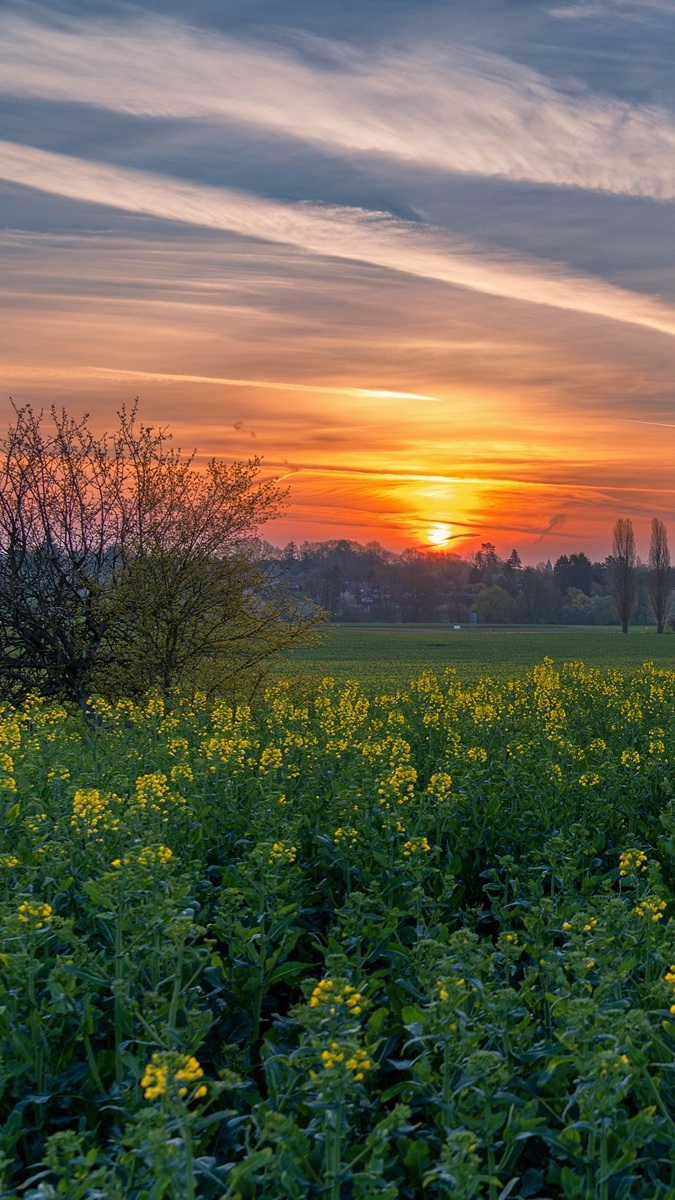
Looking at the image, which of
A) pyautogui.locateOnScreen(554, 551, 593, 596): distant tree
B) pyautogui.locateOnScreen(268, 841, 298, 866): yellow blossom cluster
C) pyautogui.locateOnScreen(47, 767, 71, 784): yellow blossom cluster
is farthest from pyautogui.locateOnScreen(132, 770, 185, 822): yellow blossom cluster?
pyautogui.locateOnScreen(554, 551, 593, 596): distant tree

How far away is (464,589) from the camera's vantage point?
Answer: 455ft

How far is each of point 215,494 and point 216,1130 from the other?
51.4 ft

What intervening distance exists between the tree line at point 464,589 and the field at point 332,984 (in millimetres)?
94364

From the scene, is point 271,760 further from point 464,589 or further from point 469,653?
point 464,589

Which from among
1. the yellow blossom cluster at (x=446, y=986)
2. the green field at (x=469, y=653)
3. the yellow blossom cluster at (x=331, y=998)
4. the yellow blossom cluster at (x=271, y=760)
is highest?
the yellow blossom cluster at (x=271, y=760)

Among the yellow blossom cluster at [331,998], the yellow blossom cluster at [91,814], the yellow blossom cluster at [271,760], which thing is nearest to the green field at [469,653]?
the yellow blossom cluster at [271,760]

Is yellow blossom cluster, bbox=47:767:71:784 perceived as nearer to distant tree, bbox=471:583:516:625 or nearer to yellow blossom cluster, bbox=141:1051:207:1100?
yellow blossom cluster, bbox=141:1051:207:1100

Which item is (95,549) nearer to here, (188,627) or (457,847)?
(188,627)

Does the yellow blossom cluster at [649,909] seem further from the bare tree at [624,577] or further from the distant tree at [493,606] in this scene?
the distant tree at [493,606]

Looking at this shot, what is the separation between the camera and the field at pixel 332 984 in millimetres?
3412

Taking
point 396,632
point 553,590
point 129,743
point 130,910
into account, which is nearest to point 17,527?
point 129,743

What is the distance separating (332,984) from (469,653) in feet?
203

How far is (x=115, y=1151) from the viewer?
12.3 ft

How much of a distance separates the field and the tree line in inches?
3715
